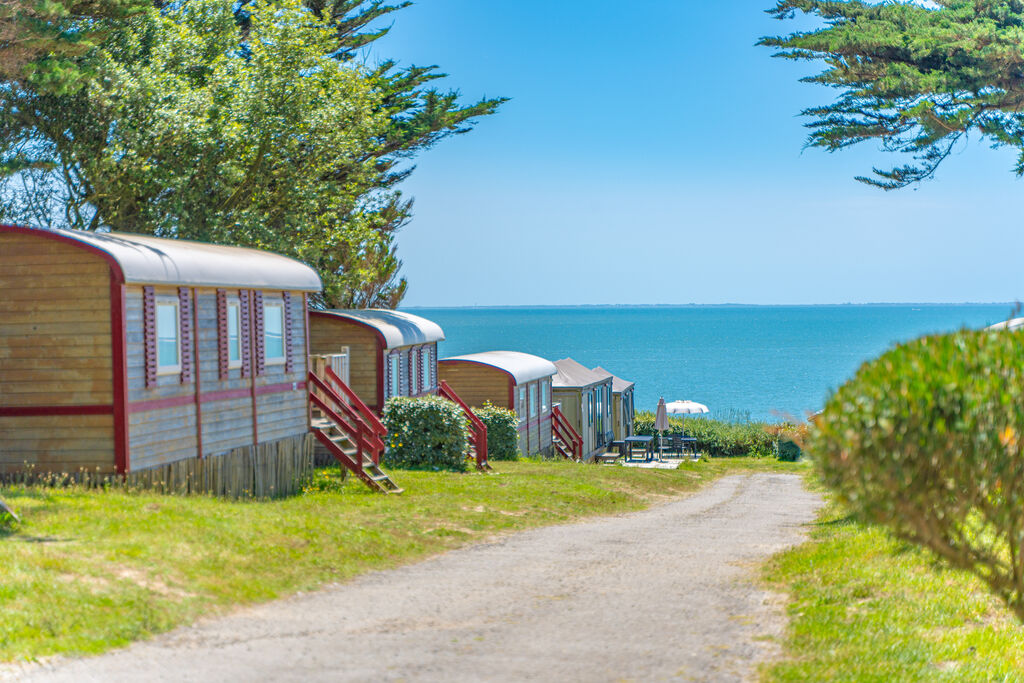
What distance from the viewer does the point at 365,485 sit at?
1762 cm

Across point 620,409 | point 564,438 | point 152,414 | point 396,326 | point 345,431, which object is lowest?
point 564,438

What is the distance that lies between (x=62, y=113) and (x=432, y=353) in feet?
33.2

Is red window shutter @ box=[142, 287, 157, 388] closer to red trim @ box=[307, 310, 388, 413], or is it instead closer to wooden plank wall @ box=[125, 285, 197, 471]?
wooden plank wall @ box=[125, 285, 197, 471]

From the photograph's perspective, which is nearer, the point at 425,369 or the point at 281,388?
the point at 281,388

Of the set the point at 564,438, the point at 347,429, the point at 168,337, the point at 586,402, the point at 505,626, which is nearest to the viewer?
the point at 505,626

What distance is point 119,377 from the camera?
13.0 m

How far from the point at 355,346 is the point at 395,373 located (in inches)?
47.7

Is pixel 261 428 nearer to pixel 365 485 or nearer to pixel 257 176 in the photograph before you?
pixel 365 485

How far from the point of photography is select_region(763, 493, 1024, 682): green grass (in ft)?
23.3

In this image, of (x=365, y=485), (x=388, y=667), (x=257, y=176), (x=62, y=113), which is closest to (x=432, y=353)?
(x=257, y=176)

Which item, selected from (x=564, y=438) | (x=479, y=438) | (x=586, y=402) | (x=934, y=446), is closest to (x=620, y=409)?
(x=586, y=402)

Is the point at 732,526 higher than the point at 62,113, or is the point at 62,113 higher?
the point at 62,113

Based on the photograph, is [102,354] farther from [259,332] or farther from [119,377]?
[259,332]

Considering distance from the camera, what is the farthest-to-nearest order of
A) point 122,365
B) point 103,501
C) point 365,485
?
point 365,485, point 122,365, point 103,501
